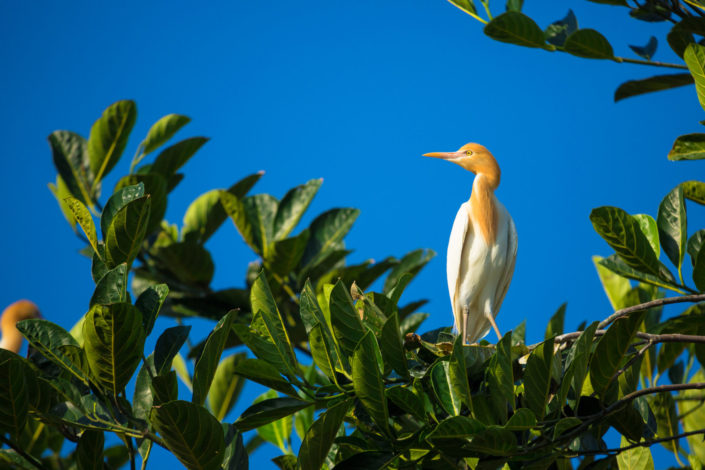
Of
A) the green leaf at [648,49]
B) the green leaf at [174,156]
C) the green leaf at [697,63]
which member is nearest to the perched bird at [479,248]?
the green leaf at [648,49]

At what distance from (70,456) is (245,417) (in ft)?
5.41

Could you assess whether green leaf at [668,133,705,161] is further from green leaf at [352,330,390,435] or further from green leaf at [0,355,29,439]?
green leaf at [0,355,29,439]

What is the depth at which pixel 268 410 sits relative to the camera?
5.22 feet

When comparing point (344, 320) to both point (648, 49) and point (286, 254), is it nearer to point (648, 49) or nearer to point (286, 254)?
point (286, 254)

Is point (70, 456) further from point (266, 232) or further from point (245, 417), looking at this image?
point (245, 417)

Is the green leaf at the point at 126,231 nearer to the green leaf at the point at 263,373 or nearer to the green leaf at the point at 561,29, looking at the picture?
the green leaf at the point at 263,373

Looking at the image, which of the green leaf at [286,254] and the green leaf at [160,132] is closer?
the green leaf at [286,254]

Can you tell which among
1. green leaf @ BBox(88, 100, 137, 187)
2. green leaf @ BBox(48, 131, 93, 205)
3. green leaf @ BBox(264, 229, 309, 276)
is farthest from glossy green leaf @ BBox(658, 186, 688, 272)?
green leaf @ BBox(48, 131, 93, 205)

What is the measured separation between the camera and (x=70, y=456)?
2.90m

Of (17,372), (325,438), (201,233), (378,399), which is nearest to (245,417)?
(325,438)

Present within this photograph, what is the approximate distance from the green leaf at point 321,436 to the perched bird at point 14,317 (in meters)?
2.06

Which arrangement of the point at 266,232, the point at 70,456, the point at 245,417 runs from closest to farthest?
the point at 245,417
the point at 70,456
the point at 266,232

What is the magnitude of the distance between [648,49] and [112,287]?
1888mm

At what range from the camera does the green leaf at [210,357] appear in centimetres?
149
